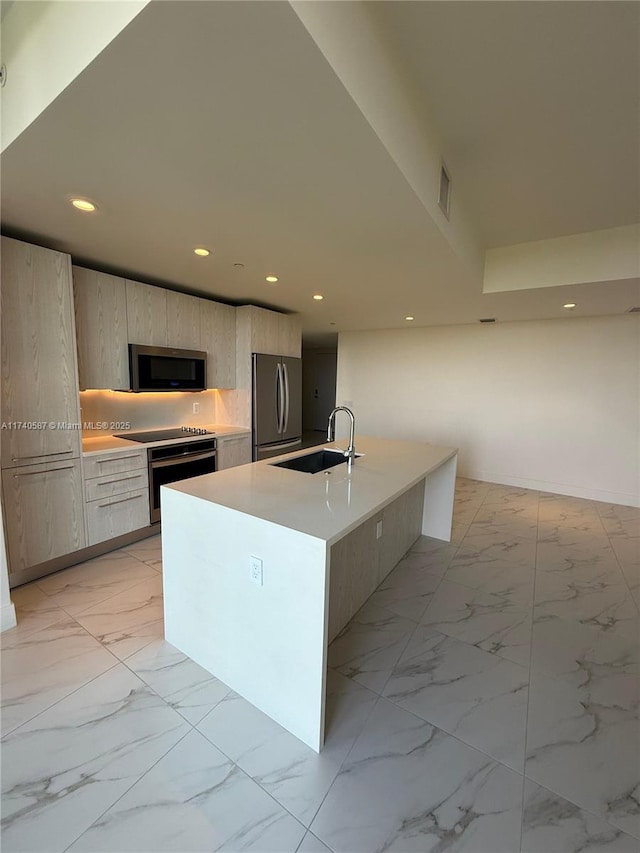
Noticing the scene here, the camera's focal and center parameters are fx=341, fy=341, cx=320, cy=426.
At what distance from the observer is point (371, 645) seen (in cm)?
188

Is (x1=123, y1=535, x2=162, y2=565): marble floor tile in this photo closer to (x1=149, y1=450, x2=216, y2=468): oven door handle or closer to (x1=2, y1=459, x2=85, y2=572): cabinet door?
(x1=2, y1=459, x2=85, y2=572): cabinet door

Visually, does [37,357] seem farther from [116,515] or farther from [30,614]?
[30,614]

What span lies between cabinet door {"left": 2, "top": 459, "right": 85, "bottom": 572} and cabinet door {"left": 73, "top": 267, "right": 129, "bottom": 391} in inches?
28.7

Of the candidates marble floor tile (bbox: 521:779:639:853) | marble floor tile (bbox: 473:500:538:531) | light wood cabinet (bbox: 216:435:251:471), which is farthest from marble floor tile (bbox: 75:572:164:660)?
marble floor tile (bbox: 473:500:538:531)

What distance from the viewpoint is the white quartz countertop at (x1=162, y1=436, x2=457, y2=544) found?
4.54ft

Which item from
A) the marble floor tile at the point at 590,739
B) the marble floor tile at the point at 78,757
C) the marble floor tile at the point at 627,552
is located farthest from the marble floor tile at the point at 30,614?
the marble floor tile at the point at 627,552

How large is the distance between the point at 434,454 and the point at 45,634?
8.93 ft

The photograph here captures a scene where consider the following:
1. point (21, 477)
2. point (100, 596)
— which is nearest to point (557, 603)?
point (100, 596)

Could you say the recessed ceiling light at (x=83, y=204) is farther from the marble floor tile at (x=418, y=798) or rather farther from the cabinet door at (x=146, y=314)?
the marble floor tile at (x=418, y=798)

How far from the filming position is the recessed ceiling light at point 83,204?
1769mm

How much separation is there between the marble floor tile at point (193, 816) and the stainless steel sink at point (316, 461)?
1579mm

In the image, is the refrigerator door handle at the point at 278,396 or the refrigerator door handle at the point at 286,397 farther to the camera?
the refrigerator door handle at the point at 286,397

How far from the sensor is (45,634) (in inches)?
75.0

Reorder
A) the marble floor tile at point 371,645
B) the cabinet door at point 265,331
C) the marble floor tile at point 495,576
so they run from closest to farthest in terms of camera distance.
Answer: the marble floor tile at point 371,645 < the marble floor tile at point 495,576 < the cabinet door at point 265,331
